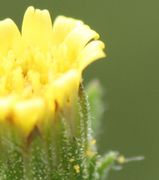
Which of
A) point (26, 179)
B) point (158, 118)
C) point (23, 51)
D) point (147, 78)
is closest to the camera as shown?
point (26, 179)

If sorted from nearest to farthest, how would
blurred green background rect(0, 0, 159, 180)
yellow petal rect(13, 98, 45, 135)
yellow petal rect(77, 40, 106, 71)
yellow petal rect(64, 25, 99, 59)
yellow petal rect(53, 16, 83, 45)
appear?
yellow petal rect(13, 98, 45, 135), yellow petal rect(77, 40, 106, 71), yellow petal rect(64, 25, 99, 59), yellow petal rect(53, 16, 83, 45), blurred green background rect(0, 0, 159, 180)

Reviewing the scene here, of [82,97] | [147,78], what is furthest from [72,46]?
[147,78]

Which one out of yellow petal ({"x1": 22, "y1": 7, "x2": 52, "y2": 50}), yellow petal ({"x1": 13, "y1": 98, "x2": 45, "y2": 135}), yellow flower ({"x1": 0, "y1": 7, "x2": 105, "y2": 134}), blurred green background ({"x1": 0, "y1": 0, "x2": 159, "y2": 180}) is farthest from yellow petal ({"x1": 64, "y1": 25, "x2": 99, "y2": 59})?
blurred green background ({"x1": 0, "y1": 0, "x2": 159, "y2": 180})

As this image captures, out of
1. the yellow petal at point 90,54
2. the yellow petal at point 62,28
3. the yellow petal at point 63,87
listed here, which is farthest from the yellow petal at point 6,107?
the yellow petal at point 62,28

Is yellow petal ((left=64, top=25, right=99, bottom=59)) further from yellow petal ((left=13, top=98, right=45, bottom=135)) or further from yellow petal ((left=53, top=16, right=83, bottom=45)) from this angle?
yellow petal ((left=13, top=98, right=45, bottom=135))

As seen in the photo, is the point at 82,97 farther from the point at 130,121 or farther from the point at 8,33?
the point at 130,121

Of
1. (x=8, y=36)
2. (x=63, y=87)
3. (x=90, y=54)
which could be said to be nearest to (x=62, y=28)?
(x=8, y=36)

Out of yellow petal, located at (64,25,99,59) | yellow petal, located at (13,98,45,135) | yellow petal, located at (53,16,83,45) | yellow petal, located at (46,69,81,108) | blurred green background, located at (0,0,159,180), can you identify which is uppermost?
blurred green background, located at (0,0,159,180)
